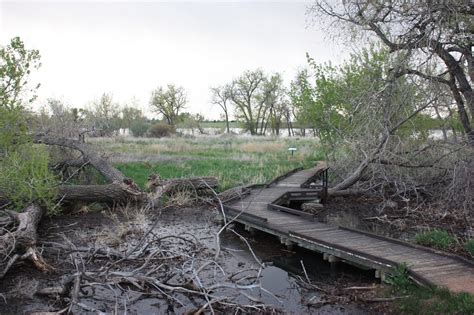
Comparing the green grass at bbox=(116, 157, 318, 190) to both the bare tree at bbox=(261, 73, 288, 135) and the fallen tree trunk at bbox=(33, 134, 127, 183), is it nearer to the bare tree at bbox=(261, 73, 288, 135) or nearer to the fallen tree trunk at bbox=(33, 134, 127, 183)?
the fallen tree trunk at bbox=(33, 134, 127, 183)

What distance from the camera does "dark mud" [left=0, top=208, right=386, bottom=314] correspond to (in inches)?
276

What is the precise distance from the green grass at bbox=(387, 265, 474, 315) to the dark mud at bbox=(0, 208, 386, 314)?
0.49 metres

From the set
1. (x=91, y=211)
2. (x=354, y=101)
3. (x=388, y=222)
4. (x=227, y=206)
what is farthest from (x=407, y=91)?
(x=91, y=211)

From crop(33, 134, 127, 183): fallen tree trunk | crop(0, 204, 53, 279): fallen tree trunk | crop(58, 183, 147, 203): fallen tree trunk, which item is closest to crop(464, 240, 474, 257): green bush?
crop(0, 204, 53, 279): fallen tree trunk

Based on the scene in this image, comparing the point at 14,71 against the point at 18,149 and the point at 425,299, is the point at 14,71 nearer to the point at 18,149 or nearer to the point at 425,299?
the point at 18,149

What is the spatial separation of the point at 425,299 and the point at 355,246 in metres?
2.48

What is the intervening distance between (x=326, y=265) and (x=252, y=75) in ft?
190

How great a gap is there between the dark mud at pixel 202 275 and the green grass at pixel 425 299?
490 mm

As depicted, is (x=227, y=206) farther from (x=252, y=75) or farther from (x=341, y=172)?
(x=252, y=75)

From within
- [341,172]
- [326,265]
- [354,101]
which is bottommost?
[326,265]

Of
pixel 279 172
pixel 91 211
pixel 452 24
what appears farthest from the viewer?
pixel 279 172

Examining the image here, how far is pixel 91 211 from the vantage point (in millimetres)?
14430

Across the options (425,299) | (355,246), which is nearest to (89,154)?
(355,246)

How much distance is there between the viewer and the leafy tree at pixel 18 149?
1062 centimetres
